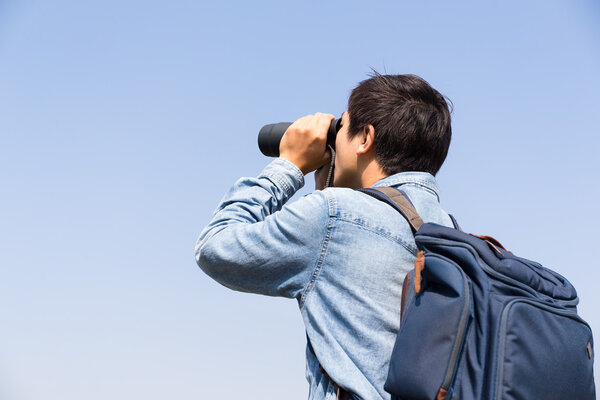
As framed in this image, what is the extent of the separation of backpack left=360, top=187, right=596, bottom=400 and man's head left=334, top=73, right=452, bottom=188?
620mm

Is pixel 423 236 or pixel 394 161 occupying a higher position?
pixel 394 161

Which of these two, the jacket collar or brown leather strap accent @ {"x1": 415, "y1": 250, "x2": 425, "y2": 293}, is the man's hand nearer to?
the jacket collar

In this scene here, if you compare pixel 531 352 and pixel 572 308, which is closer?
pixel 531 352

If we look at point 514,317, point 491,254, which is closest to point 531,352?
point 514,317

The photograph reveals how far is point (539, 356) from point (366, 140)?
1081mm

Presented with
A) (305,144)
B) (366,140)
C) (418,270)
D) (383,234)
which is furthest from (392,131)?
(418,270)

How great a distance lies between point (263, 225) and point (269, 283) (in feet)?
0.64

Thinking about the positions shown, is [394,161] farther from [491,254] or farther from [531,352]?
[531,352]

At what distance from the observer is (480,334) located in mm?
1938

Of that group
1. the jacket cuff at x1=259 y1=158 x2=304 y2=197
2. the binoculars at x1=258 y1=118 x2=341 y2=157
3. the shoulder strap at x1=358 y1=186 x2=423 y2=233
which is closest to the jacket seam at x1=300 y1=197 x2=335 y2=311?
the shoulder strap at x1=358 y1=186 x2=423 y2=233

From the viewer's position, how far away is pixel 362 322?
7.15 ft

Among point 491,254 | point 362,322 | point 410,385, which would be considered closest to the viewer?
point 410,385

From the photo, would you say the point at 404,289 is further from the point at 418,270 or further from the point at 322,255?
the point at 322,255

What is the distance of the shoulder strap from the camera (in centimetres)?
229
